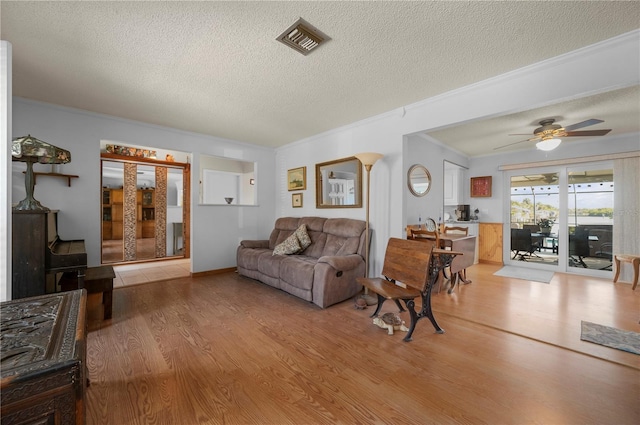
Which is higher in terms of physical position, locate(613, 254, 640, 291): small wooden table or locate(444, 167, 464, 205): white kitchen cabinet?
locate(444, 167, 464, 205): white kitchen cabinet

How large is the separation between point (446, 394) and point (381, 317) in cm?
97

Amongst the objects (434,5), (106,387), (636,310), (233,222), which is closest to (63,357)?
(106,387)

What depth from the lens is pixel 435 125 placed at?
2.96 m

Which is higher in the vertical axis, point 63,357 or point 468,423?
point 63,357

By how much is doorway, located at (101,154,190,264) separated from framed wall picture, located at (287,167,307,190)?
8.19ft

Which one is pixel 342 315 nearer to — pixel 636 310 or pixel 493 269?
pixel 636 310

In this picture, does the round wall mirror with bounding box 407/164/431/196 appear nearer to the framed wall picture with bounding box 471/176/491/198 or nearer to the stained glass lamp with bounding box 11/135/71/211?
the framed wall picture with bounding box 471/176/491/198

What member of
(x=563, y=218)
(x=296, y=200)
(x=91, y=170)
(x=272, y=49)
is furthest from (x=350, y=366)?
(x=563, y=218)

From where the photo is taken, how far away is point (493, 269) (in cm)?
506

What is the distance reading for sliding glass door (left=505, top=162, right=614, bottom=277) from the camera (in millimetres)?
4422

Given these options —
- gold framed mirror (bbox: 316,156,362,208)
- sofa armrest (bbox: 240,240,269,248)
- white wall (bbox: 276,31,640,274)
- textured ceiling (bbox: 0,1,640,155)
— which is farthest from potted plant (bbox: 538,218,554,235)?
sofa armrest (bbox: 240,240,269,248)

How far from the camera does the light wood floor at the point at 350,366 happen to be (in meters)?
1.42

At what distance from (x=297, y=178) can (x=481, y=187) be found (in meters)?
4.18

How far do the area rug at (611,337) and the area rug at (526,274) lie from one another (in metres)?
1.91
